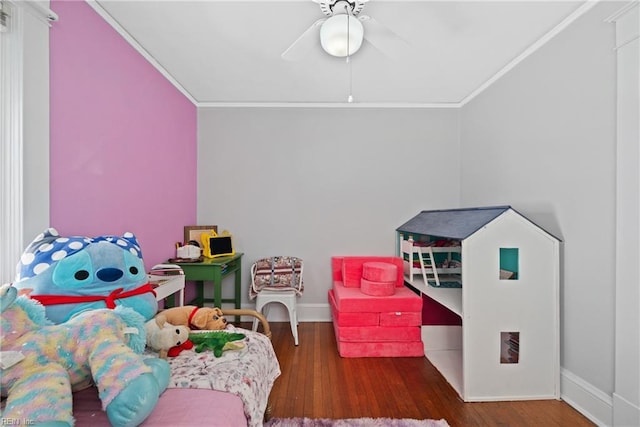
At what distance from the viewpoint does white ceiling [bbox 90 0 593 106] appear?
1761 mm

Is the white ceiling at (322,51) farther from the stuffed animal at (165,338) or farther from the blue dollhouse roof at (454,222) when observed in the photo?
the stuffed animal at (165,338)

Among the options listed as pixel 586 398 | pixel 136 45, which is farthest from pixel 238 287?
pixel 586 398

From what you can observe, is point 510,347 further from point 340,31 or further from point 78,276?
point 78,276

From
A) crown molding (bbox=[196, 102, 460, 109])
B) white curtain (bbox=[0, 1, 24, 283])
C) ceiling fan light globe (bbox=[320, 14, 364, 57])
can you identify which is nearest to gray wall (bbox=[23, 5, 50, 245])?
white curtain (bbox=[0, 1, 24, 283])

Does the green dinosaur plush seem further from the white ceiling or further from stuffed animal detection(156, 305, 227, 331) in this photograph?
the white ceiling

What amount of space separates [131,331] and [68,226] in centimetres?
94

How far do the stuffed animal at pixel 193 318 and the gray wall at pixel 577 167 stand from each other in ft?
7.11

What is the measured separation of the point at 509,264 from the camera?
7.36 ft

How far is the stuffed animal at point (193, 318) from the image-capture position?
156 centimetres

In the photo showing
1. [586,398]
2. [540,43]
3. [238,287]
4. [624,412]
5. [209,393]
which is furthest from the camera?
[238,287]

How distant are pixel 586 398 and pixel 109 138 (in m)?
3.32

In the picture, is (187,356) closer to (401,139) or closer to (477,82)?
(401,139)

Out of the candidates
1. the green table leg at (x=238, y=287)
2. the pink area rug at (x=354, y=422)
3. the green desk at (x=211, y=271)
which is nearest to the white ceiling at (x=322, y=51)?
the green desk at (x=211, y=271)

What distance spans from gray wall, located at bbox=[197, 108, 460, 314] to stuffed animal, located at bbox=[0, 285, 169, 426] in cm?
231
